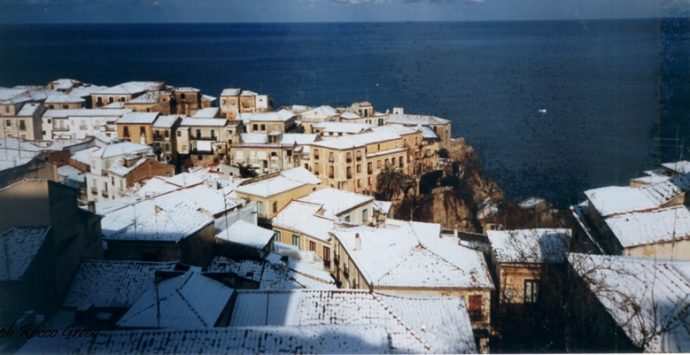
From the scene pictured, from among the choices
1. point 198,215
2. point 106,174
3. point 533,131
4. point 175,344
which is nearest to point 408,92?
point 533,131

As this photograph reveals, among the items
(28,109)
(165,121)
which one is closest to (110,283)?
(165,121)

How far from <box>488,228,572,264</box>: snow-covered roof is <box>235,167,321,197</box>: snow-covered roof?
3.74 m

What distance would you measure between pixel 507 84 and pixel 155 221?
3070cm

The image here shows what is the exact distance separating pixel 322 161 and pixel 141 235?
7660mm

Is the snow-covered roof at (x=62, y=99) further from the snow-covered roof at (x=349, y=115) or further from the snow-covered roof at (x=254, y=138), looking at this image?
the snow-covered roof at (x=349, y=115)

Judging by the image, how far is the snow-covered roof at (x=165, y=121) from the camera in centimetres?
1606

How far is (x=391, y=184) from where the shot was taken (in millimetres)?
14164

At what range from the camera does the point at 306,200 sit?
9992 mm

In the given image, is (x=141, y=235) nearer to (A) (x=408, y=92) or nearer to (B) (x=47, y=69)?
(A) (x=408, y=92)

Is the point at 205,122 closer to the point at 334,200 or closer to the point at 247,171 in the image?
the point at 247,171

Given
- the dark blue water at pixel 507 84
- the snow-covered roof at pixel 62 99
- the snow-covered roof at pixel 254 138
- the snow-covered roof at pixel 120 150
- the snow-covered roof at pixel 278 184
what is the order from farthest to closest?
the snow-covered roof at pixel 62 99 → the dark blue water at pixel 507 84 → the snow-covered roof at pixel 254 138 → the snow-covered roof at pixel 120 150 → the snow-covered roof at pixel 278 184

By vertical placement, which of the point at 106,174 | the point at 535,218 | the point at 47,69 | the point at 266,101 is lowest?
the point at 535,218

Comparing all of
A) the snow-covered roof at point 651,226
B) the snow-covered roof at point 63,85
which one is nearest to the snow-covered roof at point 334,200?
the snow-covered roof at point 651,226

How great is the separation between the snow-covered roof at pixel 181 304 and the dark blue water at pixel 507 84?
4645mm
